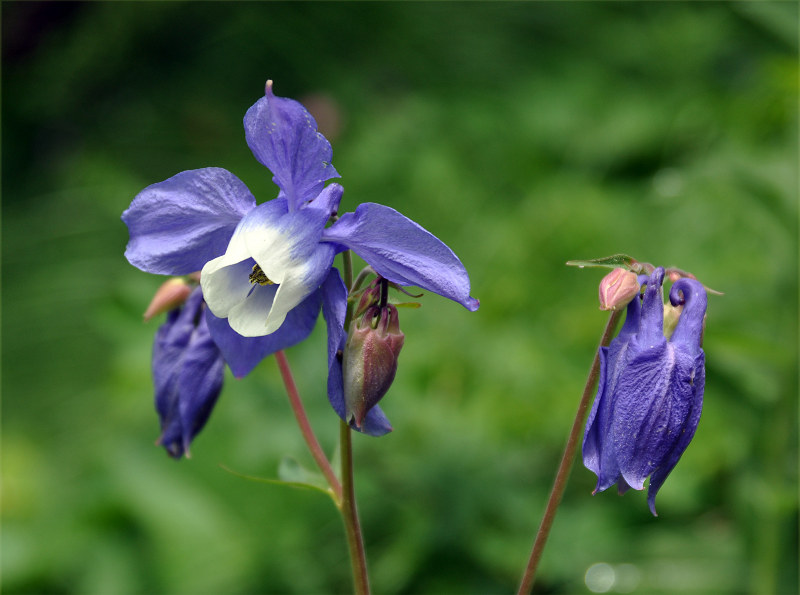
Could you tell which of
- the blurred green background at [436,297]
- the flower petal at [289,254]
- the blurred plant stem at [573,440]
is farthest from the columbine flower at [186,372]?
the blurred green background at [436,297]

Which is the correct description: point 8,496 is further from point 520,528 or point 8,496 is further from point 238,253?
point 238,253

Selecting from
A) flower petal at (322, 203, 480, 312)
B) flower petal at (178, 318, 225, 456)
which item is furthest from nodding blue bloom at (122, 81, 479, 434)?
flower petal at (178, 318, 225, 456)

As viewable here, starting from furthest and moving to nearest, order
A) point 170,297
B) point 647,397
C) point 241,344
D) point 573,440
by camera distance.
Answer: point 170,297 → point 241,344 → point 573,440 → point 647,397

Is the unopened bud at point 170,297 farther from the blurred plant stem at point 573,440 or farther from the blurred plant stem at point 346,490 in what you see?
the blurred plant stem at point 573,440

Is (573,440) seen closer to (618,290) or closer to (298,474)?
(618,290)

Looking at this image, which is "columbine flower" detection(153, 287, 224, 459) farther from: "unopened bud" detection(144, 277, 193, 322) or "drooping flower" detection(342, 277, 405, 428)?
"drooping flower" detection(342, 277, 405, 428)

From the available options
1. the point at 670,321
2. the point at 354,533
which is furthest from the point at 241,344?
the point at 670,321
